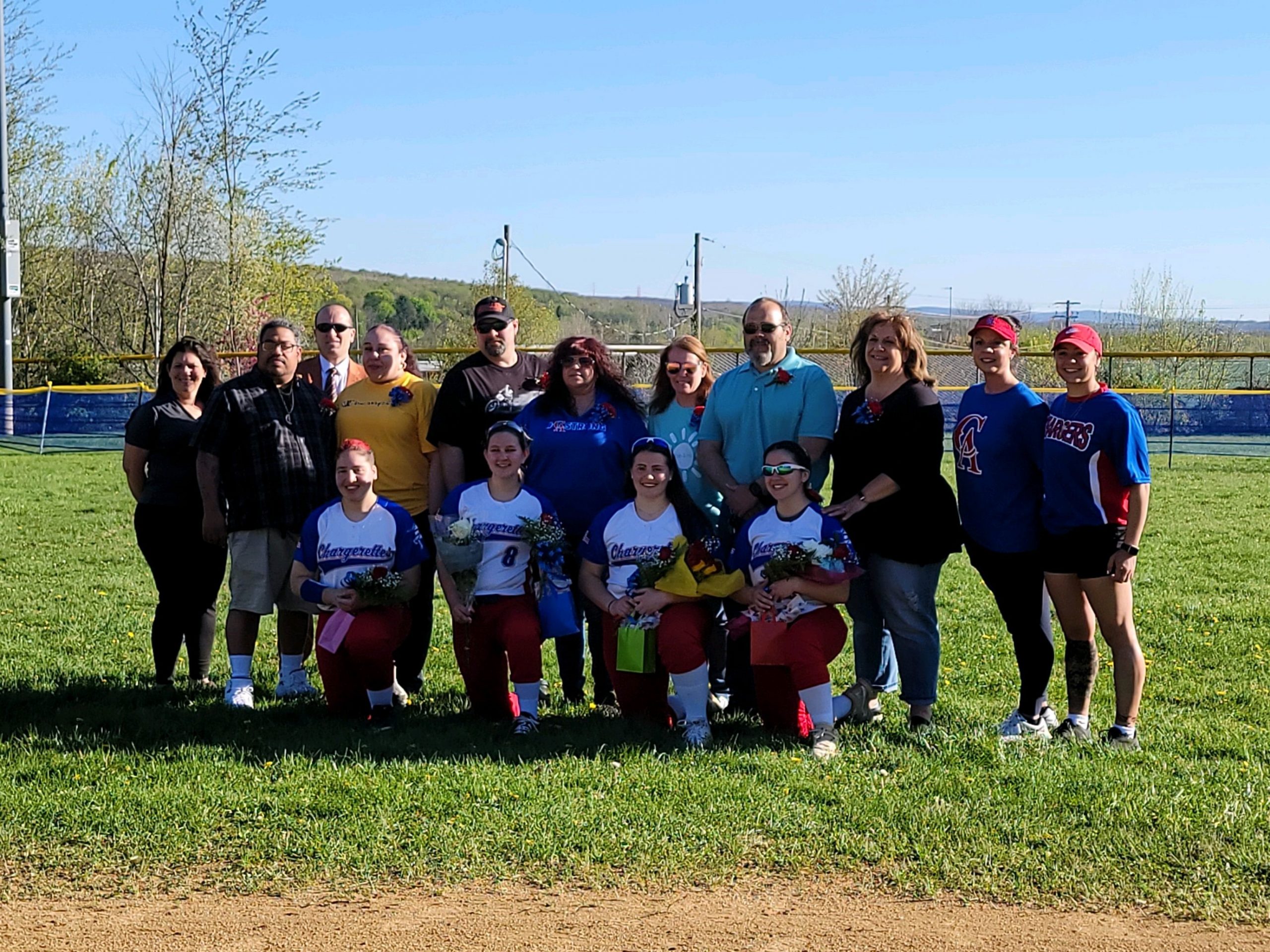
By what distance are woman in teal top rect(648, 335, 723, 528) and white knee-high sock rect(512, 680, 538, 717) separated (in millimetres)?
1229

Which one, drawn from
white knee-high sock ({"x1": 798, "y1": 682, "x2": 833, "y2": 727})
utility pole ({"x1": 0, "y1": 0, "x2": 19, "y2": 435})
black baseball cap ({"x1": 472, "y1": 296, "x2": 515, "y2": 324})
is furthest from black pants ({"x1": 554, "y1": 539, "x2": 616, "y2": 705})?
utility pole ({"x1": 0, "y1": 0, "x2": 19, "y2": 435})

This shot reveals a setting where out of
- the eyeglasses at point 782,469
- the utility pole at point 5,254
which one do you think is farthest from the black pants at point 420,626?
the utility pole at point 5,254

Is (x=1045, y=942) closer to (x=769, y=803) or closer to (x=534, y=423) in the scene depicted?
(x=769, y=803)

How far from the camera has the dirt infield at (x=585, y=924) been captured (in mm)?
3844

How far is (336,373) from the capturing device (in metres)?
6.76

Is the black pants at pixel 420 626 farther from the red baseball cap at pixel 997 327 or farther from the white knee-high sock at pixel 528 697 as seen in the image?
the red baseball cap at pixel 997 327

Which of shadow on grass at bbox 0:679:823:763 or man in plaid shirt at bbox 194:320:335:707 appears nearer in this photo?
shadow on grass at bbox 0:679:823:763

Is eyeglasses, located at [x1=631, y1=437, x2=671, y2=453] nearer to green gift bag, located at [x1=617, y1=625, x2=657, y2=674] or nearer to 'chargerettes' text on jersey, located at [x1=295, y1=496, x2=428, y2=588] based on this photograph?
green gift bag, located at [x1=617, y1=625, x2=657, y2=674]

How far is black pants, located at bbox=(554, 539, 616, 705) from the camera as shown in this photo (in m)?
6.26

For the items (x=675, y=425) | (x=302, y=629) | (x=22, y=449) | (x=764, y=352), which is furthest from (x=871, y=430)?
(x=22, y=449)

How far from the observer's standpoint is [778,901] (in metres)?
4.14

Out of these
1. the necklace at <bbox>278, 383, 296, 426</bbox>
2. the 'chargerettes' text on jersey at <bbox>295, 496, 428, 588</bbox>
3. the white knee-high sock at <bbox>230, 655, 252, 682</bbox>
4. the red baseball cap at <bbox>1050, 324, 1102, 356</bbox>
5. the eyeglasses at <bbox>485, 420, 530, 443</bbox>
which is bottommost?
the white knee-high sock at <bbox>230, 655, 252, 682</bbox>

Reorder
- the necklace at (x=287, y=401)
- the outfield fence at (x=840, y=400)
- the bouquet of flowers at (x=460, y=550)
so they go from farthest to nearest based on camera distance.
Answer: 1. the outfield fence at (x=840, y=400)
2. the necklace at (x=287, y=401)
3. the bouquet of flowers at (x=460, y=550)

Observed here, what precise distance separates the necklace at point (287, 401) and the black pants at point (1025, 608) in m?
3.35
